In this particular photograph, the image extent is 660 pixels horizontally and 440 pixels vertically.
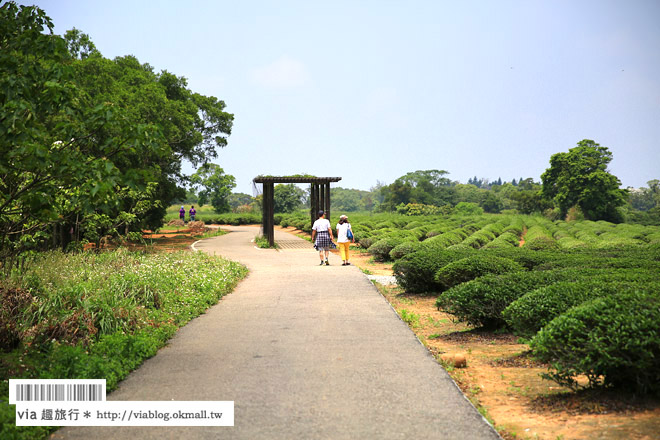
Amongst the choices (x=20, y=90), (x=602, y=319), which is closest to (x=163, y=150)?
(x=20, y=90)

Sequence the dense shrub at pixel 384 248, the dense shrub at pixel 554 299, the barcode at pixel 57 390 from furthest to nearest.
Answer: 1. the dense shrub at pixel 384 248
2. the dense shrub at pixel 554 299
3. the barcode at pixel 57 390

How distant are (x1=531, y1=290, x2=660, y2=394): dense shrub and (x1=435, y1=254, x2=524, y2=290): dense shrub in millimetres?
4223

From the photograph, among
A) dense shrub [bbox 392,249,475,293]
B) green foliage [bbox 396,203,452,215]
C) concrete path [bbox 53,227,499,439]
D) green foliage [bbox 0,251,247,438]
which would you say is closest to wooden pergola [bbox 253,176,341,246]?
dense shrub [bbox 392,249,475,293]

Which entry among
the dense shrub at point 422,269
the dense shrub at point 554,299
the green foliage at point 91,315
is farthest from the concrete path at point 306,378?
the dense shrub at point 422,269

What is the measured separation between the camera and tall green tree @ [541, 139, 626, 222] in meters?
56.7

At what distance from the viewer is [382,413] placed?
394cm

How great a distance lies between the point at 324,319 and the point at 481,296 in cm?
224

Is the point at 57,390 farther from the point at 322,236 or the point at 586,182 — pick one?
the point at 586,182

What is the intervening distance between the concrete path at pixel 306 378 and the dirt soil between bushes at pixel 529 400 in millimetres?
312

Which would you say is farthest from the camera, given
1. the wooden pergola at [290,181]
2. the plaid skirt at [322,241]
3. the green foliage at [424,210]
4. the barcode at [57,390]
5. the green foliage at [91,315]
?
the green foliage at [424,210]

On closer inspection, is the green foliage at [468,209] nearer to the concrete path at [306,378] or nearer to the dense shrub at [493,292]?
the dense shrub at [493,292]

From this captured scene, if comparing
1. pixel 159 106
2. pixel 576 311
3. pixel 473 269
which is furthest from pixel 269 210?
pixel 576 311

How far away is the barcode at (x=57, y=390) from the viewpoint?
418cm

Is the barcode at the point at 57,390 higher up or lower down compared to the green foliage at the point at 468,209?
lower down
